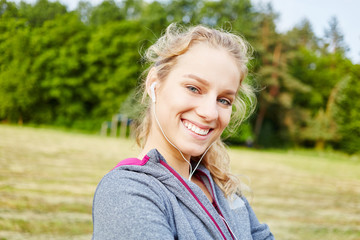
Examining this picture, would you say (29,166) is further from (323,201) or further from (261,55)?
(261,55)

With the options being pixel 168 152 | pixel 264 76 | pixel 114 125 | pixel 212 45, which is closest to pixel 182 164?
pixel 168 152

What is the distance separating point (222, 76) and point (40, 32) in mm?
2829

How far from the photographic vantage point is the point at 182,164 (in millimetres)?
1229

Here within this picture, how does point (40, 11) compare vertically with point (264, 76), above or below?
above

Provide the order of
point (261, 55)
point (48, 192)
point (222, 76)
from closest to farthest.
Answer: point (222, 76) < point (48, 192) < point (261, 55)

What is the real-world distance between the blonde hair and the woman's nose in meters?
0.17

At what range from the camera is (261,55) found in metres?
25.3

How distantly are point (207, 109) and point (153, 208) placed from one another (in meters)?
0.38

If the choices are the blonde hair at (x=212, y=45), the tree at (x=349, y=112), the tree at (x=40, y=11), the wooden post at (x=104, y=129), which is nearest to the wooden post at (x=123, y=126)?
the wooden post at (x=104, y=129)

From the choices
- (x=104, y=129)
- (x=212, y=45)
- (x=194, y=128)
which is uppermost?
(x=212, y=45)

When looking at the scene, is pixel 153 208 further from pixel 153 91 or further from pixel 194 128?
pixel 153 91

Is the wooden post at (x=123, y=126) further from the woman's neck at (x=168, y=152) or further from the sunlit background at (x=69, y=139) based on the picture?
the woman's neck at (x=168, y=152)

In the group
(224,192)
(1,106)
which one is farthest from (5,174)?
(224,192)

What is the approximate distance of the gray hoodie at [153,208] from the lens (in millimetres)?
818
